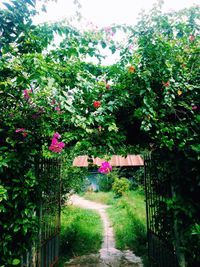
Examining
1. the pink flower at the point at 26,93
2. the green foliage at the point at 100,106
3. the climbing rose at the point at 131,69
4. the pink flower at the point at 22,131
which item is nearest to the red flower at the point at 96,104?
the green foliage at the point at 100,106

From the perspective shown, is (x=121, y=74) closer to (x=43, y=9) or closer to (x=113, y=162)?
(x=43, y=9)

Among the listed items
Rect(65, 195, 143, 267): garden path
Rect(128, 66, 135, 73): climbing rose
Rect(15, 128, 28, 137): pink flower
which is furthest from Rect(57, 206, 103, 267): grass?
Rect(128, 66, 135, 73): climbing rose

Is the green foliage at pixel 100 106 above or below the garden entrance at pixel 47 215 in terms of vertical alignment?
above

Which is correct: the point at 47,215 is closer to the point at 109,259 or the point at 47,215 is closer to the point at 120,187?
the point at 109,259

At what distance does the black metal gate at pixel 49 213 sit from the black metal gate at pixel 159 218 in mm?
1809

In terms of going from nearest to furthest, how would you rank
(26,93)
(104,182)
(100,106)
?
(26,93) < (100,106) < (104,182)

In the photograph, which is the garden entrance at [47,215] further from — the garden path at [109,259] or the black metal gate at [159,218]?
the black metal gate at [159,218]

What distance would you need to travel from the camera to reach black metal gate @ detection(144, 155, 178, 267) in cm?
368

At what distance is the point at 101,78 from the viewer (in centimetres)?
321

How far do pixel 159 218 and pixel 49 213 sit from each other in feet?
6.71

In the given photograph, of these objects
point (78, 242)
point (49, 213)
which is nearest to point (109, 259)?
point (78, 242)

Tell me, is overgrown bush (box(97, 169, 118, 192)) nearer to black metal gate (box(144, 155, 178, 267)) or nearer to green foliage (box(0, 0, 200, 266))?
black metal gate (box(144, 155, 178, 267))

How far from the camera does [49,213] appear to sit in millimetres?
4684

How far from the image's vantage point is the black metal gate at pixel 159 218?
368 centimetres
